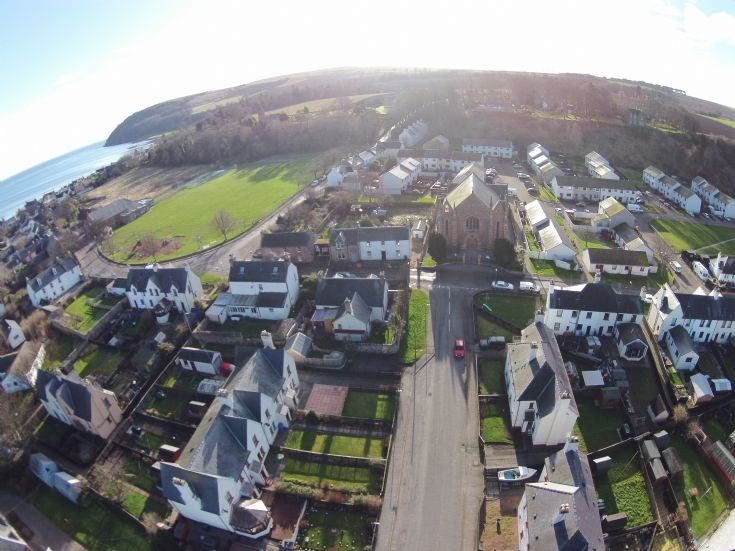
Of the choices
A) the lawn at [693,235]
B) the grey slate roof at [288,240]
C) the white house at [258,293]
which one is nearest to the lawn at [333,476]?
the white house at [258,293]

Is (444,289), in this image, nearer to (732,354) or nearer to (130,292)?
(732,354)

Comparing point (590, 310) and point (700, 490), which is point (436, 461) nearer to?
point (700, 490)

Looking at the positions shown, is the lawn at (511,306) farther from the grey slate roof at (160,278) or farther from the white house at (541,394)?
the grey slate roof at (160,278)

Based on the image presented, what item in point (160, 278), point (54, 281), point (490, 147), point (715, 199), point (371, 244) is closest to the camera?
point (160, 278)

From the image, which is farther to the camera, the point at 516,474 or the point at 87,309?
the point at 87,309

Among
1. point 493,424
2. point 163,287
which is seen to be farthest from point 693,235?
point 163,287

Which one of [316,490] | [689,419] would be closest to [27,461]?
[316,490]
